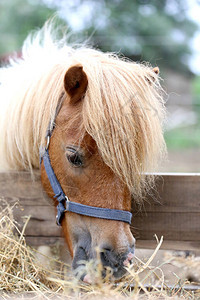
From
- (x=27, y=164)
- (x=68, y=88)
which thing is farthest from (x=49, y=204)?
(x=68, y=88)

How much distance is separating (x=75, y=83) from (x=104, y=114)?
21 cm

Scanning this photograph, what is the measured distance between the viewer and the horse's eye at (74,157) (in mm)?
1518

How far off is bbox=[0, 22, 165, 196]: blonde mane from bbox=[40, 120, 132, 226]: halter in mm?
110

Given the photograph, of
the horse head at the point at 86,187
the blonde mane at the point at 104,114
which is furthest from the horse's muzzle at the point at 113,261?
the blonde mane at the point at 104,114

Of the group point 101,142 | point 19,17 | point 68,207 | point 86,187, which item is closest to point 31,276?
point 68,207

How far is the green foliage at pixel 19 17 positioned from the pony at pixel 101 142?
366 inches

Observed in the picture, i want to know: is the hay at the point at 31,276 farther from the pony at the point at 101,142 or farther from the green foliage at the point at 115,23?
the green foliage at the point at 115,23

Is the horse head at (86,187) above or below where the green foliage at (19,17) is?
below

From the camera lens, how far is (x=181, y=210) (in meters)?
1.81

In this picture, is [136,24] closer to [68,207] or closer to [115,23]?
[115,23]

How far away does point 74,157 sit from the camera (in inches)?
60.4

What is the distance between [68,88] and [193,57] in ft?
34.7

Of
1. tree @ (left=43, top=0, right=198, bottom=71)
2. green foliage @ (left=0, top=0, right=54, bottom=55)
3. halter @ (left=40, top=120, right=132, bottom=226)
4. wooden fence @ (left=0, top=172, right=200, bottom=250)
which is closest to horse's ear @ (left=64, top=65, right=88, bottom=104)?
halter @ (left=40, top=120, right=132, bottom=226)

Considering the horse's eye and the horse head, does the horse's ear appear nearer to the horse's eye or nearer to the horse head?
the horse head
